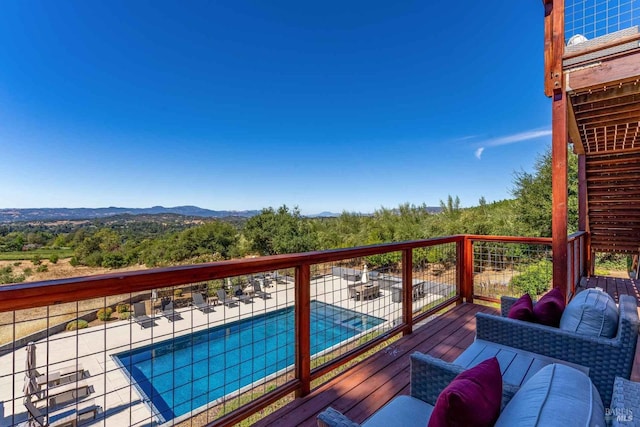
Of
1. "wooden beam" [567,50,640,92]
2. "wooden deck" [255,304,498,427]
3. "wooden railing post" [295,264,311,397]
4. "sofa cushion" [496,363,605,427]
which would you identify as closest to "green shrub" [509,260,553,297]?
"wooden deck" [255,304,498,427]

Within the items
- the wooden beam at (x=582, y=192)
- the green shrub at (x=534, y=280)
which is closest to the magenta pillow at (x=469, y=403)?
the green shrub at (x=534, y=280)

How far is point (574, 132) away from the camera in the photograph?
187 inches

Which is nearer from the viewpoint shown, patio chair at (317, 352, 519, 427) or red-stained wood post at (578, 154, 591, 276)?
patio chair at (317, 352, 519, 427)

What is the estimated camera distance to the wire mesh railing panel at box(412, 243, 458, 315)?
4.19m

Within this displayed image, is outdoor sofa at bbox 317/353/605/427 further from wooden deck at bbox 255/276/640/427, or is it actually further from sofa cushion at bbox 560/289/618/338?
sofa cushion at bbox 560/289/618/338

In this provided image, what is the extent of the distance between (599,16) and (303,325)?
530 cm

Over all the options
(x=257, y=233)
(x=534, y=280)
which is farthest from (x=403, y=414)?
(x=257, y=233)

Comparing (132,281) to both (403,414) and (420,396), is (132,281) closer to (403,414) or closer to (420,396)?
(403,414)

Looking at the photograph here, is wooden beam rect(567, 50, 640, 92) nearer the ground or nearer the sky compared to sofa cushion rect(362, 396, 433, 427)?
nearer the sky

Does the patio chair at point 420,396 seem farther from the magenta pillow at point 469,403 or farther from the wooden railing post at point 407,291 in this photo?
the wooden railing post at point 407,291

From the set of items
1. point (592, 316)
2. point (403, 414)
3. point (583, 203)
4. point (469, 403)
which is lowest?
point (403, 414)

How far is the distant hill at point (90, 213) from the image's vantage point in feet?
65.6

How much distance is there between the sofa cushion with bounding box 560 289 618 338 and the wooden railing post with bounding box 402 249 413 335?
1278 mm

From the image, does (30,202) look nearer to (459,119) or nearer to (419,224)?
(419,224)
